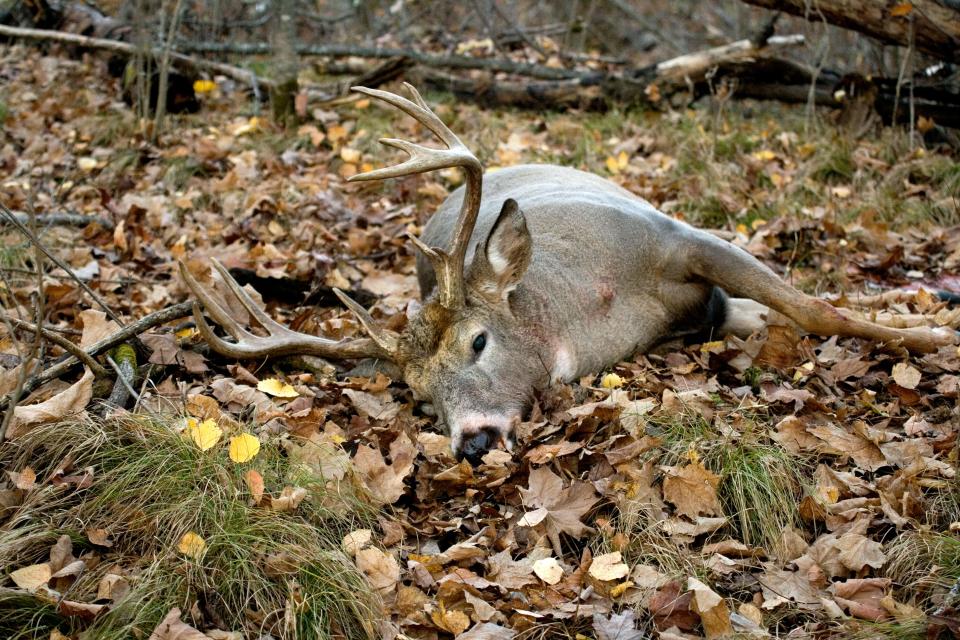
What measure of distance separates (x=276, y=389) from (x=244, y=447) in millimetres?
1002

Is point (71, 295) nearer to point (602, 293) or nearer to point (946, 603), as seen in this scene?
point (602, 293)

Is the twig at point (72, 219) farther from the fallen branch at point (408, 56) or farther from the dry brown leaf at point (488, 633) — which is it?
the dry brown leaf at point (488, 633)

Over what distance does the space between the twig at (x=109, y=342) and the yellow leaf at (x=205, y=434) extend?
Result: 887 millimetres

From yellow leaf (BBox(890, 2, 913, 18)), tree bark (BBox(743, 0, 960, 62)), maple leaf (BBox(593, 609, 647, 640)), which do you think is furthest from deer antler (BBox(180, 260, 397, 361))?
yellow leaf (BBox(890, 2, 913, 18))

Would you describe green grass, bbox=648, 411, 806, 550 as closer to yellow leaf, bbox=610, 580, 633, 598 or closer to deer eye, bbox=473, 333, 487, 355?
yellow leaf, bbox=610, 580, 633, 598

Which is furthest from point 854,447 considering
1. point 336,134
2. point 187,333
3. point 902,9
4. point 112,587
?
point 336,134

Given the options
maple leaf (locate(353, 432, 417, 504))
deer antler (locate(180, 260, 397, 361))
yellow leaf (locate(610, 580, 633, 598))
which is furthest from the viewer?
deer antler (locate(180, 260, 397, 361))

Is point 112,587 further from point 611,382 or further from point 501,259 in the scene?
point 611,382

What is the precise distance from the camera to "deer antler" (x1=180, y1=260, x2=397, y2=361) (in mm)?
5004

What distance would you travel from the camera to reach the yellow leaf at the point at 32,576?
3369 millimetres

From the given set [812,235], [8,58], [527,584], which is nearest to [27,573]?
[527,584]

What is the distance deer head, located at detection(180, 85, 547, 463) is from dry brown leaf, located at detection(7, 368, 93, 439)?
0.62 metres

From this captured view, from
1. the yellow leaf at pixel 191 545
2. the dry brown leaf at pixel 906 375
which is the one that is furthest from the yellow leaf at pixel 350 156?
the yellow leaf at pixel 191 545

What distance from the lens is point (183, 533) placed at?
3598 mm
